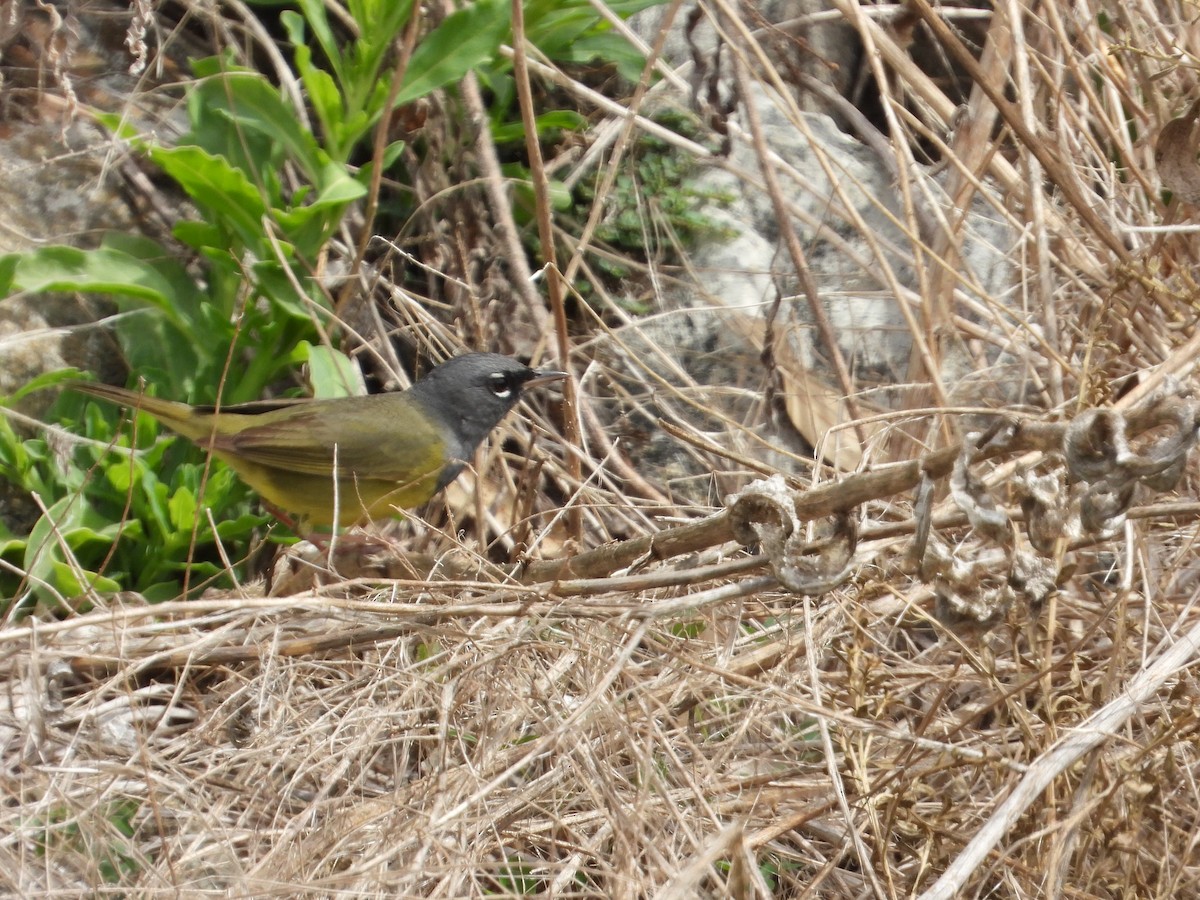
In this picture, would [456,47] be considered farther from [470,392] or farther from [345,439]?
[345,439]

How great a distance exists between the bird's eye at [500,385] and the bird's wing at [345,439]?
0.24 m

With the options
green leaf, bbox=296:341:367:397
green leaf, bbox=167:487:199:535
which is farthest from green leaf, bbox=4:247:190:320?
green leaf, bbox=167:487:199:535

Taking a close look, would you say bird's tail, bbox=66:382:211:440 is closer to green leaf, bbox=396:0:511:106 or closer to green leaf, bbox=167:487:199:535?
green leaf, bbox=167:487:199:535

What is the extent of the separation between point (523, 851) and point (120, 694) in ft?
3.60

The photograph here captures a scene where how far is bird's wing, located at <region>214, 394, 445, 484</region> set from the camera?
3970mm

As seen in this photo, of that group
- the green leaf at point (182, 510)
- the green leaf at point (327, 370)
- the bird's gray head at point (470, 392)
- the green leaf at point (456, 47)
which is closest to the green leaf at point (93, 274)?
the green leaf at point (327, 370)

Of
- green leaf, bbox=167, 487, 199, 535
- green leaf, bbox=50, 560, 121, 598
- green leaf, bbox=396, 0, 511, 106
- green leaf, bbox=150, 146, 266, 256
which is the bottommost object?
green leaf, bbox=50, 560, 121, 598

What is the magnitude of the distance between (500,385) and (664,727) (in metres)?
1.72

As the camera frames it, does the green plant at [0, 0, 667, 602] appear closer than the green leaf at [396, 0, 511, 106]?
Yes

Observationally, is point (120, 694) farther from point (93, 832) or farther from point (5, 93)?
point (5, 93)

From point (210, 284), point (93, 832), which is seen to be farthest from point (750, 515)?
point (210, 284)

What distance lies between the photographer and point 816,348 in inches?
185

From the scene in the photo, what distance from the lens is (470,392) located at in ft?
14.3

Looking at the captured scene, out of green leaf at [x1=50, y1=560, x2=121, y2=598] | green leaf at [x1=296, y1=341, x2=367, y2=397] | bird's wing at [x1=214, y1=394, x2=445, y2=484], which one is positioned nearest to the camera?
green leaf at [x1=50, y1=560, x2=121, y2=598]
